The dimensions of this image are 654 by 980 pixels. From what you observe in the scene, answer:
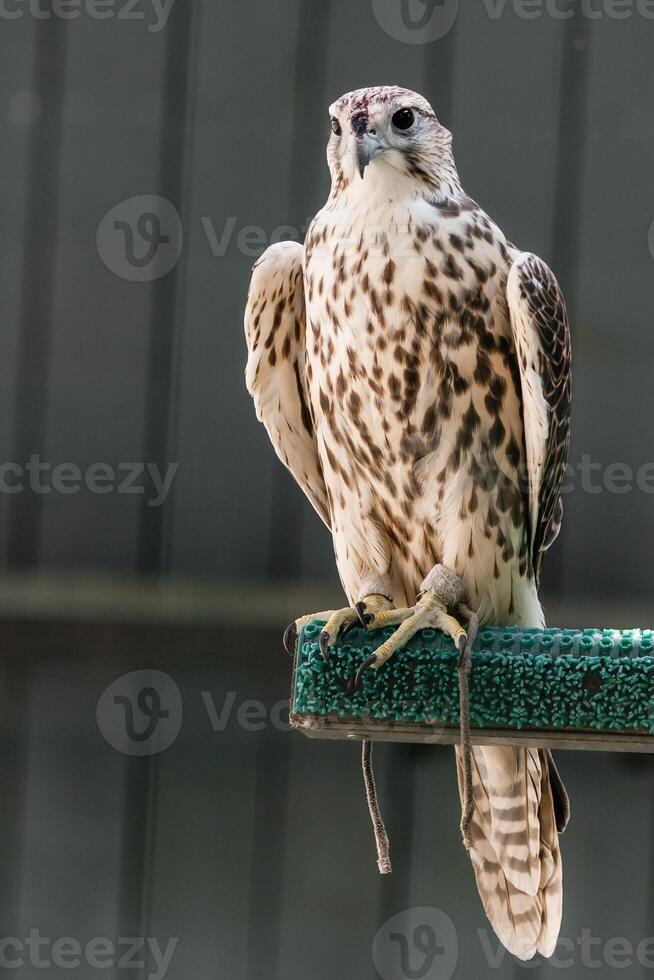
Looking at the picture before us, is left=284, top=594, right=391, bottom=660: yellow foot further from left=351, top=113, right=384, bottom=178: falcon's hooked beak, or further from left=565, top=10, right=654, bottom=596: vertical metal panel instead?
left=565, top=10, right=654, bottom=596: vertical metal panel

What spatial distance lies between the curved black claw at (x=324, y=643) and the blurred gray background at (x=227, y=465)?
116 centimetres

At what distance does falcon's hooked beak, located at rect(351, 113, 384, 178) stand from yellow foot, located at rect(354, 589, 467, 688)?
2.12 feet

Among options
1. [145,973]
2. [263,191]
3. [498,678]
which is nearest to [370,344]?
[498,678]

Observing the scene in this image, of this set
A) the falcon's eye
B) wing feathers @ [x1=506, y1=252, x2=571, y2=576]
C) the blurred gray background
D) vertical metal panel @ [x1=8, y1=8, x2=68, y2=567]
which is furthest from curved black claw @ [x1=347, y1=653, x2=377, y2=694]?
vertical metal panel @ [x1=8, y1=8, x2=68, y2=567]

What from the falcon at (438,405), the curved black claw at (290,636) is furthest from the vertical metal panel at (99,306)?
the falcon at (438,405)

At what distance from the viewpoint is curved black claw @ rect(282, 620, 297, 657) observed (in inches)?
65.3

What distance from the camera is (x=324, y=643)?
4.76 feet

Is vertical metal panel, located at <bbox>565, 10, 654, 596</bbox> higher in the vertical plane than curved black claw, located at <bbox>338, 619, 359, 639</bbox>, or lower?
higher

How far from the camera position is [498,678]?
55.7 inches

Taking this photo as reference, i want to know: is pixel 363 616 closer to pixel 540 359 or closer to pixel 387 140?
pixel 540 359

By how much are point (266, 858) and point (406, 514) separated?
1.34 metres

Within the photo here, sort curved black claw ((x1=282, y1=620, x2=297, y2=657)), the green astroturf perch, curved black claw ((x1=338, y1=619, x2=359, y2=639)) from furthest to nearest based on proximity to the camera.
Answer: curved black claw ((x1=282, y1=620, x2=297, y2=657)) < curved black claw ((x1=338, y1=619, x2=359, y2=639)) < the green astroturf perch

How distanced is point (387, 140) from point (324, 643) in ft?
2.51

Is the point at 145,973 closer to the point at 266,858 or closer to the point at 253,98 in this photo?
the point at 266,858
